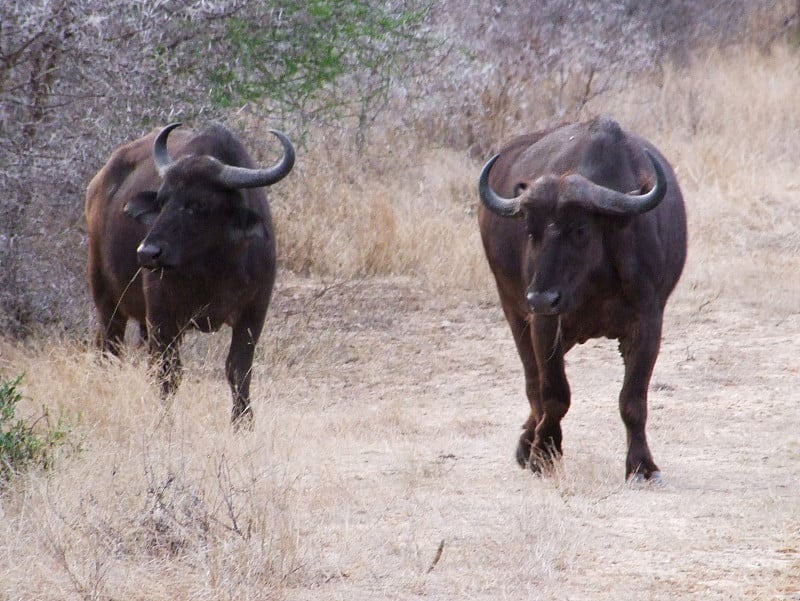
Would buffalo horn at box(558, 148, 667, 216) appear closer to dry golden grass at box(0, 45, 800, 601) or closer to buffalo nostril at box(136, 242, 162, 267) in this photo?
dry golden grass at box(0, 45, 800, 601)

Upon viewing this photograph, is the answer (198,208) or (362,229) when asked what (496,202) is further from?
(362,229)

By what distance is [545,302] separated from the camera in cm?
642

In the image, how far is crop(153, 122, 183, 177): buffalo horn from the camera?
795 centimetres

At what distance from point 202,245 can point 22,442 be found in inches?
68.6

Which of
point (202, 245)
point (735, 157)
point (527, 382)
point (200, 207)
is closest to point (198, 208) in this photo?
point (200, 207)

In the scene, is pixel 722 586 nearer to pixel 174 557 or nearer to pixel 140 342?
pixel 174 557

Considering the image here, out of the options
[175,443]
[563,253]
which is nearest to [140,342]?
[175,443]

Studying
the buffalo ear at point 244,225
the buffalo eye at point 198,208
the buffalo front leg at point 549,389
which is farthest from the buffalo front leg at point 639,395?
the buffalo eye at point 198,208

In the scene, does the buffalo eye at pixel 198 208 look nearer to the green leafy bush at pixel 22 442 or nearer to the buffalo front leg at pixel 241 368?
the buffalo front leg at pixel 241 368

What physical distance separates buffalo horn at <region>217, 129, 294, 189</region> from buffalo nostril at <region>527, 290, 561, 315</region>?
1.89 m

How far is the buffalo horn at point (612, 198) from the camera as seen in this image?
652 cm

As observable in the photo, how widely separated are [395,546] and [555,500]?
1.09 meters

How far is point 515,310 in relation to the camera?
7.68 meters

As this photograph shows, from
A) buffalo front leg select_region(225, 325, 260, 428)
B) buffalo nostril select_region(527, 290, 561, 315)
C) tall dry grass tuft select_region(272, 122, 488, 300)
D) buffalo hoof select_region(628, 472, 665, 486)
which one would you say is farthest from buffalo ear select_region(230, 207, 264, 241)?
tall dry grass tuft select_region(272, 122, 488, 300)
